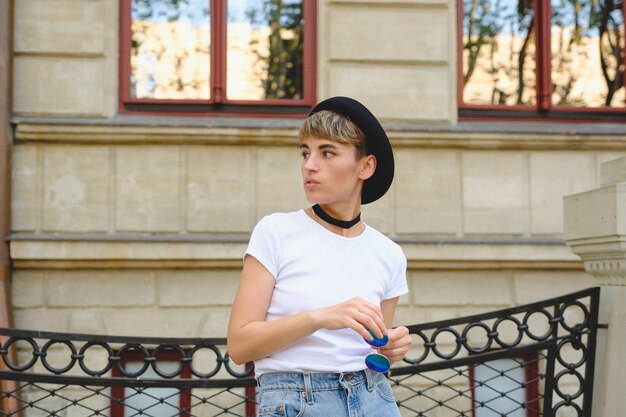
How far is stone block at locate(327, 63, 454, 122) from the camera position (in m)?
6.84

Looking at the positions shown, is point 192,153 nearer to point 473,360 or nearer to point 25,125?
point 25,125

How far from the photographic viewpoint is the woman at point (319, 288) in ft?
7.66

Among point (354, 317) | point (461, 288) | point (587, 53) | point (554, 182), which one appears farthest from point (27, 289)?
point (587, 53)

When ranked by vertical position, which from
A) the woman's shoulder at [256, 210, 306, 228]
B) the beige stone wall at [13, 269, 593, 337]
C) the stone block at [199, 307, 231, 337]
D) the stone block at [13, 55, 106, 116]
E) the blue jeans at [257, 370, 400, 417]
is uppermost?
the stone block at [13, 55, 106, 116]

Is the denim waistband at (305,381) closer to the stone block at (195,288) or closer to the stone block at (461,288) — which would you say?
the stone block at (195,288)


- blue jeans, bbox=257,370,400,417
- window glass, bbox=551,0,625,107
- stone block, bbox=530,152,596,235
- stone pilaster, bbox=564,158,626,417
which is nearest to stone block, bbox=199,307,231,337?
stone block, bbox=530,152,596,235

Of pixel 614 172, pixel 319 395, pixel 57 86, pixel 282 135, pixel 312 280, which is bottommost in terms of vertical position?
pixel 319 395

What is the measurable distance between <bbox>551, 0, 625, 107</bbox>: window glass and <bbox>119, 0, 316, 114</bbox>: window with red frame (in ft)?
7.58

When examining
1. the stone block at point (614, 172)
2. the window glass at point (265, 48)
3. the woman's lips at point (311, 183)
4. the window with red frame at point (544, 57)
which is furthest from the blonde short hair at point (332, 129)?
the window with red frame at point (544, 57)

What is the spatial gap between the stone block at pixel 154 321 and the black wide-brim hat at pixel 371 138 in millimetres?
4123

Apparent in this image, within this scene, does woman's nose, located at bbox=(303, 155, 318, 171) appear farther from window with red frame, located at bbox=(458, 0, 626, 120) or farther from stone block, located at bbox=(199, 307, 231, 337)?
window with red frame, located at bbox=(458, 0, 626, 120)

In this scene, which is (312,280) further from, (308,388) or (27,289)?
(27,289)

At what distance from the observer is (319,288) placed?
240cm

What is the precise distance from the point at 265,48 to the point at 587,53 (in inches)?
119
